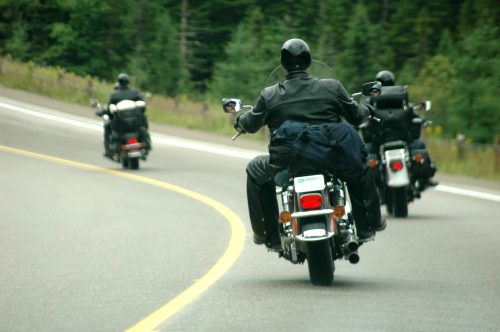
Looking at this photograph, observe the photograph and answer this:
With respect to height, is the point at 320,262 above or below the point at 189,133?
above

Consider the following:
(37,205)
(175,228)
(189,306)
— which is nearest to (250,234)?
(175,228)

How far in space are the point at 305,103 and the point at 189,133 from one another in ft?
83.9

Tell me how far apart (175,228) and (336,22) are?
78.5 meters

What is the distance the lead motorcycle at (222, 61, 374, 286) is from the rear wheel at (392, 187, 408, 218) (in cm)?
741

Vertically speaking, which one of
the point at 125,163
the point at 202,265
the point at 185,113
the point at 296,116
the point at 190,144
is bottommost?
the point at 185,113

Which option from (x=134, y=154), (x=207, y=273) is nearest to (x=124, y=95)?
(x=134, y=154)

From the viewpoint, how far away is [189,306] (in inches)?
364

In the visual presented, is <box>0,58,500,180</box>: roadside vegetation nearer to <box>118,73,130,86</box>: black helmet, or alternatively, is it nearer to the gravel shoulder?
the gravel shoulder

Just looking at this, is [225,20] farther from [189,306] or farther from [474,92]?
[189,306]

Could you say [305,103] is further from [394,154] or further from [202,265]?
[394,154]

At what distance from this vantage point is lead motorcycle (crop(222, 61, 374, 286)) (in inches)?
387

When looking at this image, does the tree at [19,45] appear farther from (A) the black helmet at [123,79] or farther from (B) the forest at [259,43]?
(A) the black helmet at [123,79]

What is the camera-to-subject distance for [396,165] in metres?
17.8

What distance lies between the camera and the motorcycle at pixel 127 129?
26266mm
